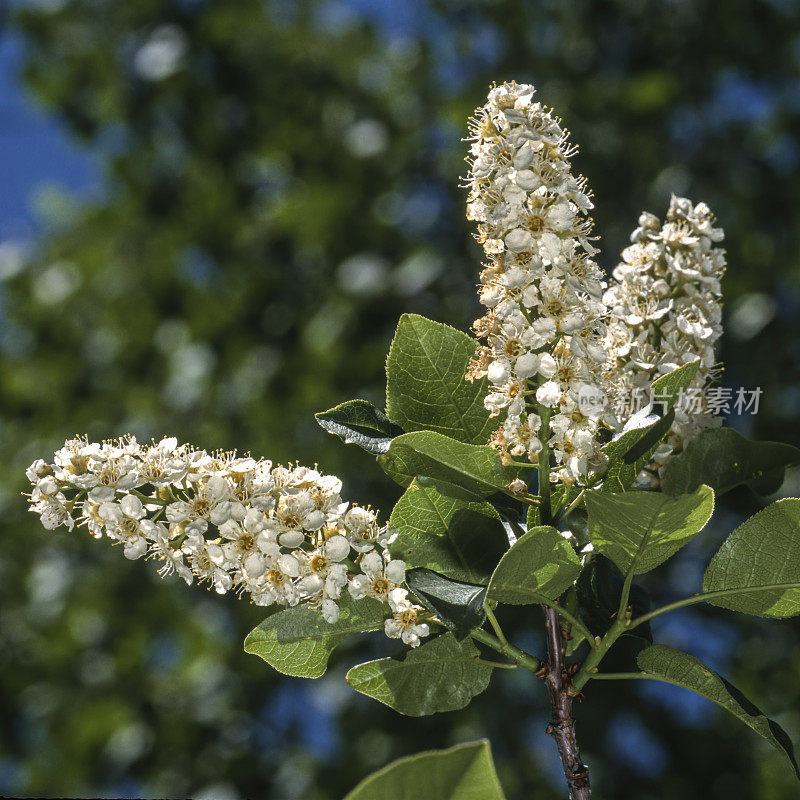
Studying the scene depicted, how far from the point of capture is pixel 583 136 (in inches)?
74.7

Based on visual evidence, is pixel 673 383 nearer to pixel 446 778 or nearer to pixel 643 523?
pixel 643 523

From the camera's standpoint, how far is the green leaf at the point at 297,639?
0.42m

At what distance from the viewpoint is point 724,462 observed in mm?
437

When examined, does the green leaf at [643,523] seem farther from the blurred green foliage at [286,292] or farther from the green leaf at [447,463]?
the blurred green foliage at [286,292]

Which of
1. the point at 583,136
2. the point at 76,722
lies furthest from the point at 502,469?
the point at 76,722

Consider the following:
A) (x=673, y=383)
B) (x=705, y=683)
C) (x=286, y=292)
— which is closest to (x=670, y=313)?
(x=673, y=383)

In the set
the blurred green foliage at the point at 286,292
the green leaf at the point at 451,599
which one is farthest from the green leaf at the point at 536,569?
the blurred green foliage at the point at 286,292

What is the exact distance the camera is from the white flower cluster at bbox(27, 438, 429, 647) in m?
0.36

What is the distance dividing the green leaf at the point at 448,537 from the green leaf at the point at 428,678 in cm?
4

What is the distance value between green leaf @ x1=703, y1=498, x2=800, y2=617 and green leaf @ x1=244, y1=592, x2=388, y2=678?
17 cm

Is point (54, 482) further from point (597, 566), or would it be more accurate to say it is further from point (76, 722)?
point (76, 722)

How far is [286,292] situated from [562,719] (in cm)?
176

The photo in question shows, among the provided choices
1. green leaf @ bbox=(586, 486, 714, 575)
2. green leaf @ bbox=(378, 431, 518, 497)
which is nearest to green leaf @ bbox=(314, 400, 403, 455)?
green leaf @ bbox=(378, 431, 518, 497)

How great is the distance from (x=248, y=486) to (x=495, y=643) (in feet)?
0.43
